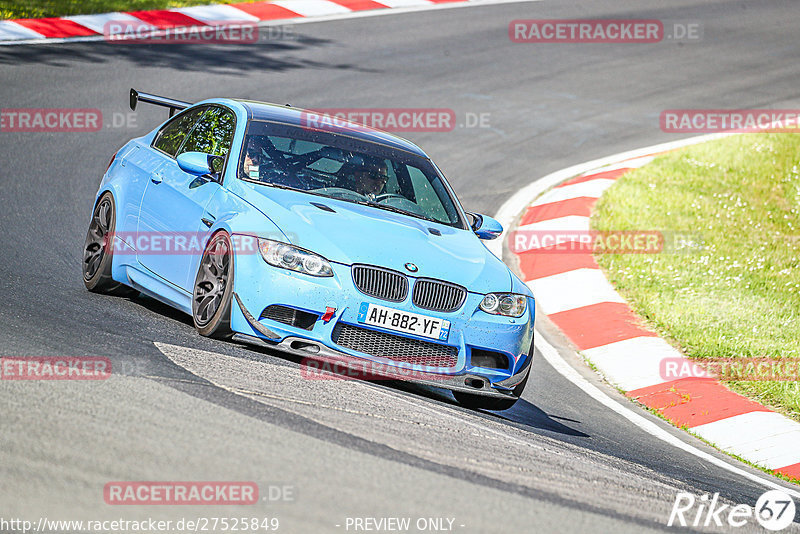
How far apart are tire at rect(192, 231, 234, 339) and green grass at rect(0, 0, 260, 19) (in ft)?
39.2

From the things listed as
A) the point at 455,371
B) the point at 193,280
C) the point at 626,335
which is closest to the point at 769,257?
the point at 626,335

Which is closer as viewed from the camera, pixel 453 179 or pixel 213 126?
pixel 213 126

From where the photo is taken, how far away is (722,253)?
12039mm

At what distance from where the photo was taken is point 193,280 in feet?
22.7

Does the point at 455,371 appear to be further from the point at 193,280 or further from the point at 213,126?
the point at 213,126

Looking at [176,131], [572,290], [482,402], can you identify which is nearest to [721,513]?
[482,402]

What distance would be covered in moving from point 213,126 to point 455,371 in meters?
2.76

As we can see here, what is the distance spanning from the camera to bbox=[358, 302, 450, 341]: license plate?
20.9 feet
